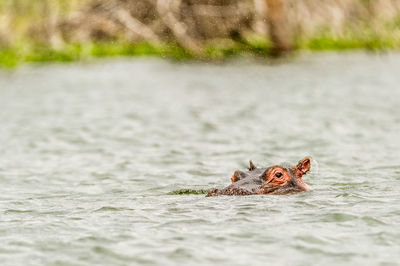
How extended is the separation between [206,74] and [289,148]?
1354 centimetres

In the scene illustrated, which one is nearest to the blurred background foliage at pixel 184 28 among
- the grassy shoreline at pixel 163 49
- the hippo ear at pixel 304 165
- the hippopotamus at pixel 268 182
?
the grassy shoreline at pixel 163 49

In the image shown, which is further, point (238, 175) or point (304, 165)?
point (304, 165)

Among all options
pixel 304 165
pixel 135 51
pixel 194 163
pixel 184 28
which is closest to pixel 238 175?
pixel 304 165

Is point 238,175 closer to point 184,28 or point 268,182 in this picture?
point 268,182

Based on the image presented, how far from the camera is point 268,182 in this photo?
419 inches

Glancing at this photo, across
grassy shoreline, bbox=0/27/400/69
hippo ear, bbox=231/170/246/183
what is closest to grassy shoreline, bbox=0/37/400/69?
grassy shoreline, bbox=0/27/400/69

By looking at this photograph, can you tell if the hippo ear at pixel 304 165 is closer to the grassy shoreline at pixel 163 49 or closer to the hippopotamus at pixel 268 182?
the hippopotamus at pixel 268 182

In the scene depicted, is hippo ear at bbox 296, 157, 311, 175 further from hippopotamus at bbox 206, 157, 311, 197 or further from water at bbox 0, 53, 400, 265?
water at bbox 0, 53, 400, 265

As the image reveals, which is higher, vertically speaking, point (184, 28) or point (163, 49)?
point (184, 28)

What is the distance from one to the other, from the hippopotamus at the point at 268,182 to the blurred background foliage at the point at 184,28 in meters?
19.7

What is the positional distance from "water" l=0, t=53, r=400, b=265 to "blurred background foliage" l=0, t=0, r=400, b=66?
9.86 ft

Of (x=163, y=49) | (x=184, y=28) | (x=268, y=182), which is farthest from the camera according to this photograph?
(x=163, y=49)

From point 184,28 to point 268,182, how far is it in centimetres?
2291

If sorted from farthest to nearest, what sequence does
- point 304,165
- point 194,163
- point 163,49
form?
point 163,49 → point 194,163 → point 304,165
